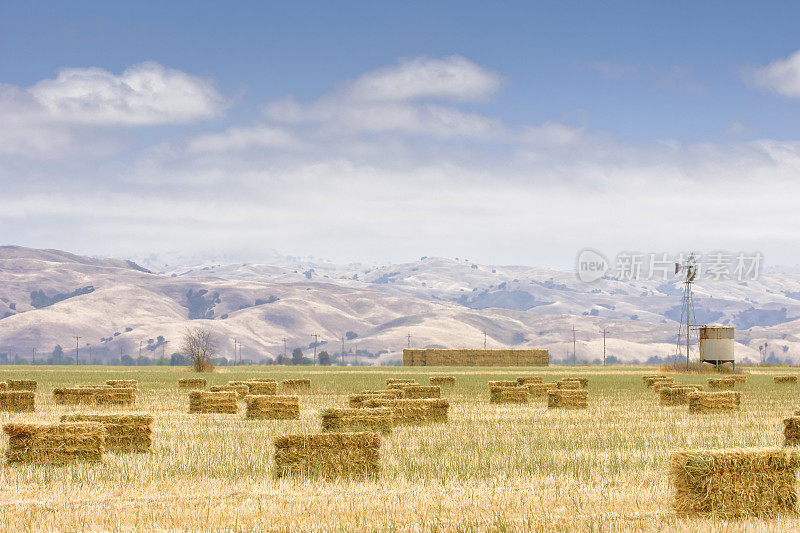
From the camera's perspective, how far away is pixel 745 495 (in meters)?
12.4

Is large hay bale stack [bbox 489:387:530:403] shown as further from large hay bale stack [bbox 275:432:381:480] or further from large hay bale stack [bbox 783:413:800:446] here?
large hay bale stack [bbox 275:432:381:480]

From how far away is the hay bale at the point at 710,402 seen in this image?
31734mm

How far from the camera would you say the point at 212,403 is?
3203cm

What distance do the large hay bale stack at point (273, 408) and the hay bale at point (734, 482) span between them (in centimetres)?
1747

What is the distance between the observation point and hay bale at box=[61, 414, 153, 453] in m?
19.6

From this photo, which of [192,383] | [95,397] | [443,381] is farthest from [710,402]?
[192,383]

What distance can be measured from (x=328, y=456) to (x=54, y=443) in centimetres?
545

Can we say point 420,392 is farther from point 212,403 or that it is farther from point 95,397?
point 95,397

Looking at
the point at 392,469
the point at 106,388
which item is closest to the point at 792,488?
the point at 392,469

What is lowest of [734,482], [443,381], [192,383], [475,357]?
[475,357]

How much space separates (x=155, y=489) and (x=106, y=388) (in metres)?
23.2

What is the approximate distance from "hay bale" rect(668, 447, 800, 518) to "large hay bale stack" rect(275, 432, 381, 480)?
5.22 metres

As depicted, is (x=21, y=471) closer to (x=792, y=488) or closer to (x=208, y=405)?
(x=792, y=488)

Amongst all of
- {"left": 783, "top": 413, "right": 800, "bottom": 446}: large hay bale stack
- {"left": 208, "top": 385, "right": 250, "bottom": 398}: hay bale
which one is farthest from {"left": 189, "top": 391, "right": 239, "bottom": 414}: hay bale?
{"left": 783, "top": 413, "right": 800, "bottom": 446}: large hay bale stack
